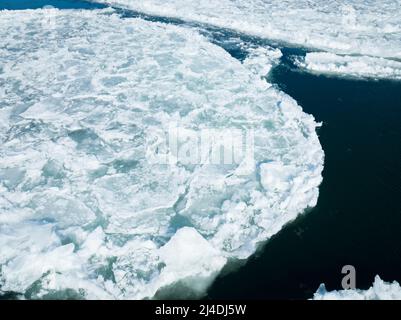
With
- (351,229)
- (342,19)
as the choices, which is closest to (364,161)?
(351,229)

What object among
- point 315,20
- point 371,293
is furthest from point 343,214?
point 315,20

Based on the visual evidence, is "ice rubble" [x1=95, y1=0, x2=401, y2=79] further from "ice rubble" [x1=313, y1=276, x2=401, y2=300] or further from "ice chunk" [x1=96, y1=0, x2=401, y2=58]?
"ice rubble" [x1=313, y1=276, x2=401, y2=300]

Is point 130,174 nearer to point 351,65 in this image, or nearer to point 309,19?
point 351,65

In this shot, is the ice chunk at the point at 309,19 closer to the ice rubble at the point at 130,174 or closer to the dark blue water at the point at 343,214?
the dark blue water at the point at 343,214

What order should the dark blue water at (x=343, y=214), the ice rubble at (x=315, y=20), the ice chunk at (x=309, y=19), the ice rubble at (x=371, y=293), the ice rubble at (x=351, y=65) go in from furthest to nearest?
the ice chunk at (x=309, y=19), the ice rubble at (x=315, y=20), the ice rubble at (x=351, y=65), the dark blue water at (x=343, y=214), the ice rubble at (x=371, y=293)

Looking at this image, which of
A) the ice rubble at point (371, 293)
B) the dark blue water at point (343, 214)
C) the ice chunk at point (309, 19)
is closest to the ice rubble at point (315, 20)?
the ice chunk at point (309, 19)

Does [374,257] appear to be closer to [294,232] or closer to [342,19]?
[294,232]

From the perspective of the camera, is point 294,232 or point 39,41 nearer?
point 294,232
